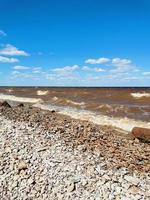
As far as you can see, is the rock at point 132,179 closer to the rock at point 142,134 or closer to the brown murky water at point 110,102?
the rock at point 142,134

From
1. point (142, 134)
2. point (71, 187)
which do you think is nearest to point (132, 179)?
point (71, 187)

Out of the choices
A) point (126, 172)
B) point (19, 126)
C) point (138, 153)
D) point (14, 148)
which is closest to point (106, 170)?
point (126, 172)

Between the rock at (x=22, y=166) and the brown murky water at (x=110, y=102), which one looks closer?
the rock at (x=22, y=166)

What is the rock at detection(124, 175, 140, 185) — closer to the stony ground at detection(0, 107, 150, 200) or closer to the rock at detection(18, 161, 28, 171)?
the stony ground at detection(0, 107, 150, 200)

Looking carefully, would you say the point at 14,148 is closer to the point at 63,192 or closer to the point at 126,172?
the point at 63,192

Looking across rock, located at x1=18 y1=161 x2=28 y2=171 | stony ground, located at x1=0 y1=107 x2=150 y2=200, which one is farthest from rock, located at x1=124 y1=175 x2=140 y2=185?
rock, located at x1=18 y1=161 x2=28 y2=171

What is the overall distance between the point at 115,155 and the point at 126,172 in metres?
1.22

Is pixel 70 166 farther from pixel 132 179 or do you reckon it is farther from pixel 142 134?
pixel 142 134

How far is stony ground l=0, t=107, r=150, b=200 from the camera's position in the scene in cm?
778

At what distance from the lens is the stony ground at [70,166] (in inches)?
306

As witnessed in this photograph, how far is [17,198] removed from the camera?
7.74 metres

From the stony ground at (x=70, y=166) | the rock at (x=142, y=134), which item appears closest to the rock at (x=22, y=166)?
the stony ground at (x=70, y=166)

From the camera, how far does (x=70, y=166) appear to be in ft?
29.0

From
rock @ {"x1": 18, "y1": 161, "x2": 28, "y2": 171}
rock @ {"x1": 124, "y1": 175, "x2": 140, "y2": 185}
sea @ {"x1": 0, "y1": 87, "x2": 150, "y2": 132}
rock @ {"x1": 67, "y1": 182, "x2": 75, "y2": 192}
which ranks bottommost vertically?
sea @ {"x1": 0, "y1": 87, "x2": 150, "y2": 132}
